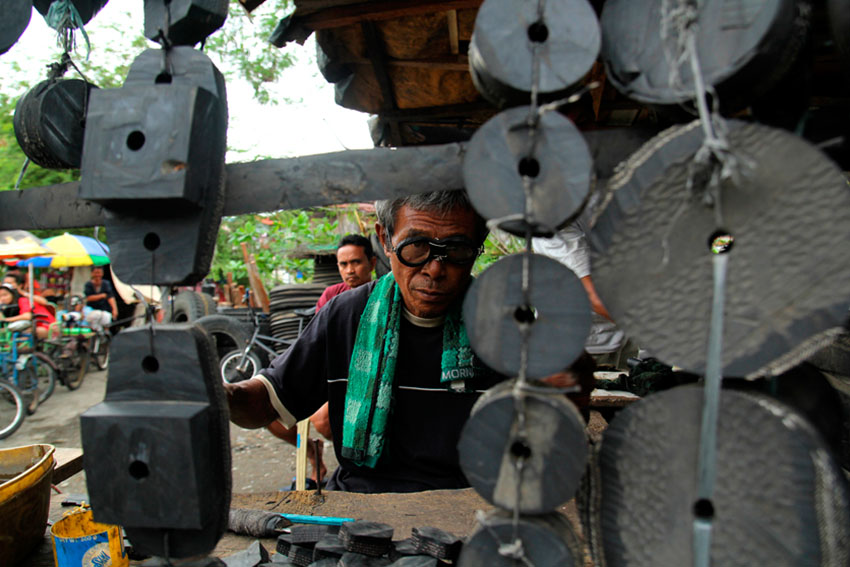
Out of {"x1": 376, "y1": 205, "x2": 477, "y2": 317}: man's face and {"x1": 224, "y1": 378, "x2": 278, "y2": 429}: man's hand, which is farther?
{"x1": 224, "y1": 378, "x2": 278, "y2": 429}: man's hand

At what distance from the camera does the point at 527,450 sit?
0.72 metres

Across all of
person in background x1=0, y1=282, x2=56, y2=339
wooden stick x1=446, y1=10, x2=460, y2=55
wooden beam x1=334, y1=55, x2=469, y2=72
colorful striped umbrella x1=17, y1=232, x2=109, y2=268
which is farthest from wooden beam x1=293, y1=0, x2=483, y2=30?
colorful striped umbrella x1=17, y1=232, x2=109, y2=268

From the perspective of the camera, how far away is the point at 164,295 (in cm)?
89

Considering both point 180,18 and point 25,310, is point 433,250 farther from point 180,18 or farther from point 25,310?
point 25,310

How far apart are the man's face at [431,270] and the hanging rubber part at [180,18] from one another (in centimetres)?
86

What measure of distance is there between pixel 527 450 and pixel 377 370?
3.84 ft

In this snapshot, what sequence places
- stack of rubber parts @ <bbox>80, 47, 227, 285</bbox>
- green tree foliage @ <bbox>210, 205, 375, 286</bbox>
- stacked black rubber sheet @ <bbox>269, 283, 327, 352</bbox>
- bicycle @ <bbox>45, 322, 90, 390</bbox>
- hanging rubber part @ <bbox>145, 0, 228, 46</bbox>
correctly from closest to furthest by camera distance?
stack of rubber parts @ <bbox>80, 47, 227, 285</bbox> → hanging rubber part @ <bbox>145, 0, 228, 46</bbox> → stacked black rubber sheet @ <bbox>269, 283, 327, 352</bbox> → bicycle @ <bbox>45, 322, 90, 390</bbox> → green tree foliage @ <bbox>210, 205, 375, 286</bbox>

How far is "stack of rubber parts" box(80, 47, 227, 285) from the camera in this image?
802 millimetres

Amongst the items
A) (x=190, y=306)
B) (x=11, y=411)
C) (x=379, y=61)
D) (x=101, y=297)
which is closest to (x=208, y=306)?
(x=190, y=306)

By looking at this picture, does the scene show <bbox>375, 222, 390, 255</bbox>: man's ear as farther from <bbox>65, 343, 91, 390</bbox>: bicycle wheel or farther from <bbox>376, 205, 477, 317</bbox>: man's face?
<bbox>65, 343, 91, 390</bbox>: bicycle wheel

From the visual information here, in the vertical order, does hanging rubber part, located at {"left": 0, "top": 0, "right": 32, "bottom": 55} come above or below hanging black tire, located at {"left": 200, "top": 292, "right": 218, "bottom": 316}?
above

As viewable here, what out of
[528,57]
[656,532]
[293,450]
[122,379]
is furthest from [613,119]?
[293,450]

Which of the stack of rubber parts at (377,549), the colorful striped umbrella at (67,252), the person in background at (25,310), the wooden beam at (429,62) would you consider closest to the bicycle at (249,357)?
the person in background at (25,310)

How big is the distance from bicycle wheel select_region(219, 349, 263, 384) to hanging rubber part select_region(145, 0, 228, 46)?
6212 millimetres
